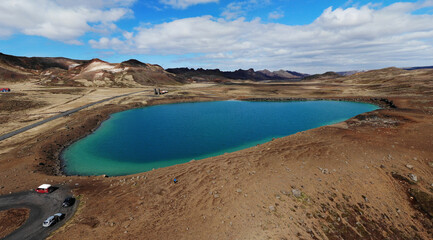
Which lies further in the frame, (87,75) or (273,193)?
(87,75)

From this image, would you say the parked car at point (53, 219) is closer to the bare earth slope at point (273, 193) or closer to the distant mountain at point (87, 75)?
the bare earth slope at point (273, 193)

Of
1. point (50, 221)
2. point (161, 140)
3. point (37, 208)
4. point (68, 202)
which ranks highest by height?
point (50, 221)

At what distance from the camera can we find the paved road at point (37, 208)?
623 inches

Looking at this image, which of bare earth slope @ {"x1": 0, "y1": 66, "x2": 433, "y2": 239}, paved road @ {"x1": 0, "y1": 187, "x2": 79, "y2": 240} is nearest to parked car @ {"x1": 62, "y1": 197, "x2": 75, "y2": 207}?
paved road @ {"x1": 0, "y1": 187, "x2": 79, "y2": 240}

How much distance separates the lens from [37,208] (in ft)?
63.7

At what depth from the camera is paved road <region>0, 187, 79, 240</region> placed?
1582cm

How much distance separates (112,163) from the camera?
34469 millimetres

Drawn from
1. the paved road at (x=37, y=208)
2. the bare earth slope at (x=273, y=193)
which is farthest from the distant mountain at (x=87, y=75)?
the paved road at (x=37, y=208)

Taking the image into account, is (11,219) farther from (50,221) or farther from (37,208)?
(50,221)

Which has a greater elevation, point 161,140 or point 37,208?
point 37,208

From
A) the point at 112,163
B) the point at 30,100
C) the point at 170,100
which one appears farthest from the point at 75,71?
the point at 112,163

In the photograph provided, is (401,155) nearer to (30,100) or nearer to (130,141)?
(130,141)

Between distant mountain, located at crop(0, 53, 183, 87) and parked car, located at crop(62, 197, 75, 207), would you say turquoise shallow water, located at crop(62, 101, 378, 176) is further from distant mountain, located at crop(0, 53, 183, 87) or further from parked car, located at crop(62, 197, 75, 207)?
distant mountain, located at crop(0, 53, 183, 87)

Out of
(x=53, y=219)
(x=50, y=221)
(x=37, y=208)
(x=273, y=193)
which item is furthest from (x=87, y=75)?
→ (x=273, y=193)
